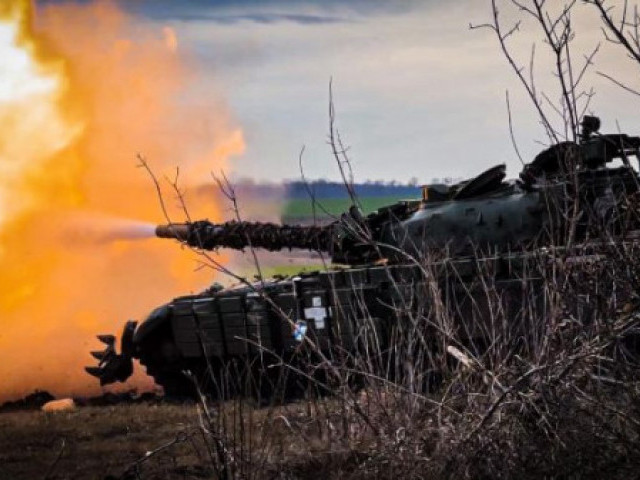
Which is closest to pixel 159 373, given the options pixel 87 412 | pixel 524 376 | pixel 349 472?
pixel 87 412

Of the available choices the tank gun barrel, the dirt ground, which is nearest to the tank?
the tank gun barrel

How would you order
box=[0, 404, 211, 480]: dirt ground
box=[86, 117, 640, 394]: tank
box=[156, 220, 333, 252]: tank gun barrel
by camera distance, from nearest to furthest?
box=[0, 404, 211, 480]: dirt ground
box=[86, 117, 640, 394]: tank
box=[156, 220, 333, 252]: tank gun barrel

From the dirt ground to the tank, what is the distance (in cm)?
105

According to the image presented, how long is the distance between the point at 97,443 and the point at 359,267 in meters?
3.96

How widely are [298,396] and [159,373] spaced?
265 cm

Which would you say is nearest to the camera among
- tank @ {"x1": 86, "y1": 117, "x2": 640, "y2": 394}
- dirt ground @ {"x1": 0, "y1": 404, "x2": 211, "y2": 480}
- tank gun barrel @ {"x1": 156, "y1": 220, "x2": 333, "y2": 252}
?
dirt ground @ {"x1": 0, "y1": 404, "x2": 211, "y2": 480}

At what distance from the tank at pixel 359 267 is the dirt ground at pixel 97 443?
105cm

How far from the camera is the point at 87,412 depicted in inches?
597

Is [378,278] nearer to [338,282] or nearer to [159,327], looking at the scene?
[338,282]

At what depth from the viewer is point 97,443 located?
39.4 ft

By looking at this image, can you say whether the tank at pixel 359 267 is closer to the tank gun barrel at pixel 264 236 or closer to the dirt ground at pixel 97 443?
the tank gun barrel at pixel 264 236

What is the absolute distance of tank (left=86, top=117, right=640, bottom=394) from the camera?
41.7ft

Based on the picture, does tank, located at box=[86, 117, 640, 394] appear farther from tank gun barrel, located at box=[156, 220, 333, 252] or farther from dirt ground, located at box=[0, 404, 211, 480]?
dirt ground, located at box=[0, 404, 211, 480]

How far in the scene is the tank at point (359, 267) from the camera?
41.7 ft
